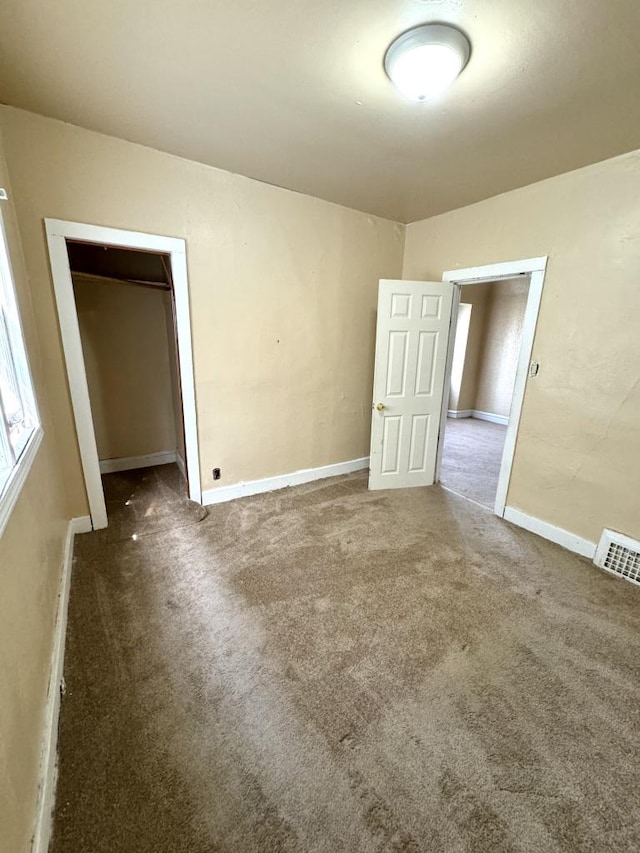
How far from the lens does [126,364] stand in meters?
3.55

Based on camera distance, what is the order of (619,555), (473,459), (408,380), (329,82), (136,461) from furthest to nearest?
(473,459), (136,461), (408,380), (619,555), (329,82)

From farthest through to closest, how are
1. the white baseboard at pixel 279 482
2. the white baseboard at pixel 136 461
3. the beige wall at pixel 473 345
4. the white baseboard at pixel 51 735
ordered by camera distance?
the beige wall at pixel 473 345
the white baseboard at pixel 136 461
the white baseboard at pixel 279 482
the white baseboard at pixel 51 735

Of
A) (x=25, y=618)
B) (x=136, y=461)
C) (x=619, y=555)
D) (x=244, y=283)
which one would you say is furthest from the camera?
(x=136, y=461)

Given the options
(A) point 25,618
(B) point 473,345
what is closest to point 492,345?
(B) point 473,345

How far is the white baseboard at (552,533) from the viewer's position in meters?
2.43

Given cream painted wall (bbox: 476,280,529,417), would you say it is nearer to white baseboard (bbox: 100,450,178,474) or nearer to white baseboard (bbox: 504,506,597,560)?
white baseboard (bbox: 504,506,597,560)

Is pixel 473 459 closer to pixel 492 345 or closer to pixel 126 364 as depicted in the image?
pixel 492 345

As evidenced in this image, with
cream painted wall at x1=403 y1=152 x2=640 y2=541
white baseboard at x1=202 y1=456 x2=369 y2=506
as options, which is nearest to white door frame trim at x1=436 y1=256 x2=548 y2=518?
cream painted wall at x1=403 y1=152 x2=640 y2=541

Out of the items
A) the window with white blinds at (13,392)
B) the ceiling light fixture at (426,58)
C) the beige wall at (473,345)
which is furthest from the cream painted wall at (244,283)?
the beige wall at (473,345)

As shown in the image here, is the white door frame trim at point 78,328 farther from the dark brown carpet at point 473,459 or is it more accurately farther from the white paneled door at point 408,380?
the dark brown carpet at point 473,459

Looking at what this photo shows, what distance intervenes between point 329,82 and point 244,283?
4.70ft

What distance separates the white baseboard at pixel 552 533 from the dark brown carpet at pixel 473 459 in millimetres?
265

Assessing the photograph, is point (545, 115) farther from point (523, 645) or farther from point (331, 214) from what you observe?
point (523, 645)

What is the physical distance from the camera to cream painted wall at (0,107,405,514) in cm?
210
